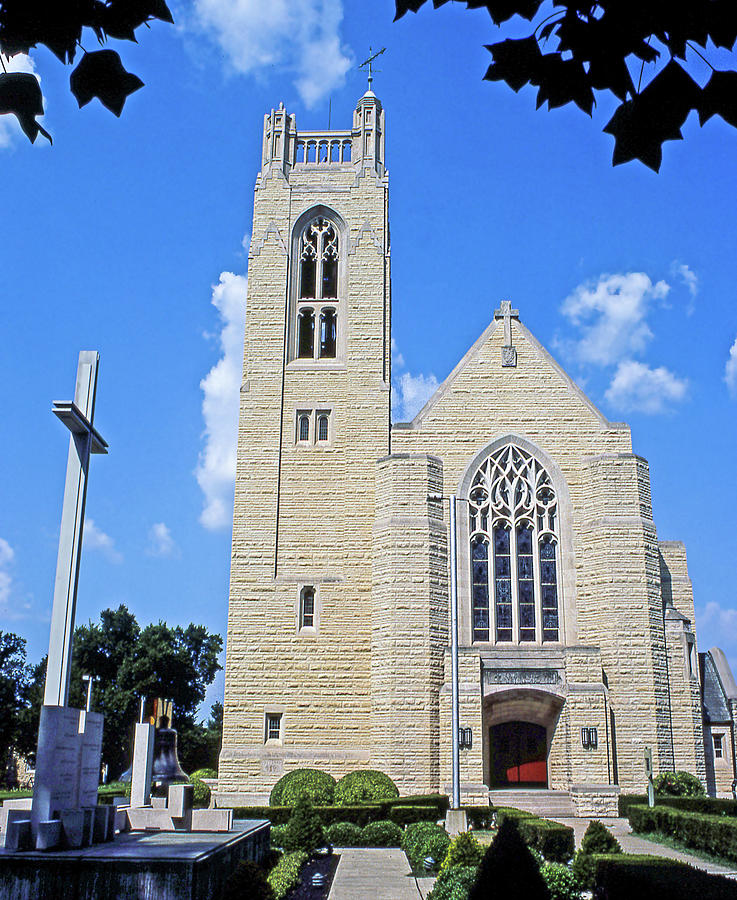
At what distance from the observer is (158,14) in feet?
18.2

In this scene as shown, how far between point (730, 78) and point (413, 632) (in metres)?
25.8

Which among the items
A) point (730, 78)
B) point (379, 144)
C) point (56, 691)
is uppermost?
point (379, 144)

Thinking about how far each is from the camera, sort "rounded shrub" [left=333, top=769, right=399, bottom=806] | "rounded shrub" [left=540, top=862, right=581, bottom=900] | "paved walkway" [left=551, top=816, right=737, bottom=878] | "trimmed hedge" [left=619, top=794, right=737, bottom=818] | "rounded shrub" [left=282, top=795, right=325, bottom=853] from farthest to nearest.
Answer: "rounded shrub" [left=333, top=769, right=399, bottom=806] → "trimmed hedge" [left=619, top=794, right=737, bottom=818] → "rounded shrub" [left=282, top=795, right=325, bottom=853] → "paved walkway" [left=551, top=816, right=737, bottom=878] → "rounded shrub" [left=540, top=862, right=581, bottom=900]

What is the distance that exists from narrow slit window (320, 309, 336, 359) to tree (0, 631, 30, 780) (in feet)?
104

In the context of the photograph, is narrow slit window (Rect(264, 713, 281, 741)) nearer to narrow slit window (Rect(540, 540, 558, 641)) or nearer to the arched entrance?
the arched entrance

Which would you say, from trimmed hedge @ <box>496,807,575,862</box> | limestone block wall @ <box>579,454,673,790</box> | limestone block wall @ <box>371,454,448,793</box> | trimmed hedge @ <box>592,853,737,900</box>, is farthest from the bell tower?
trimmed hedge @ <box>592,853,737,900</box>

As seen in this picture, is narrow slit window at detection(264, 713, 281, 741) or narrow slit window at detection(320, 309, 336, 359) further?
narrow slit window at detection(320, 309, 336, 359)

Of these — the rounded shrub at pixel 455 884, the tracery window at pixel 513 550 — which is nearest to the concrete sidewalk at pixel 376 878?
the rounded shrub at pixel 455 884

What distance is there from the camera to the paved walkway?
18328 mm

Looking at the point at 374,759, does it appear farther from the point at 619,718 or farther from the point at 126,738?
the point at 126,738

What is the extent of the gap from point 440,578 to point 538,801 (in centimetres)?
703

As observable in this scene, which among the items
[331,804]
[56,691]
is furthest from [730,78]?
[331,804]

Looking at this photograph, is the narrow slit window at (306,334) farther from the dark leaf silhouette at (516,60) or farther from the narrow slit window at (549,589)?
the dark leaf silhouette at (516,60)

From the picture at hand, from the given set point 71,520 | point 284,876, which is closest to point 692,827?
point 284,876
